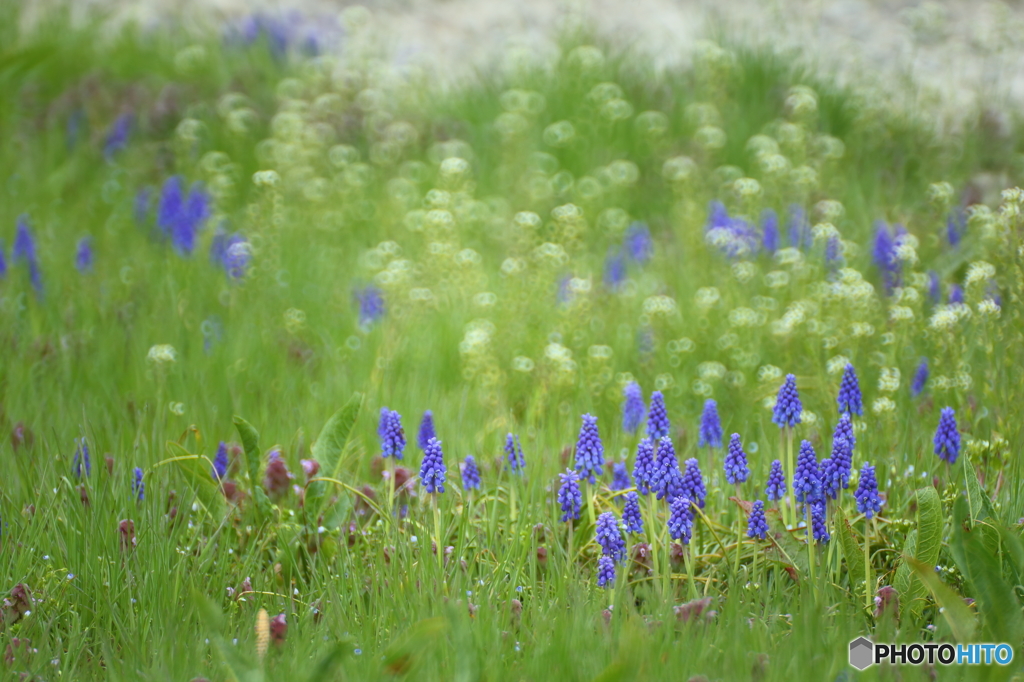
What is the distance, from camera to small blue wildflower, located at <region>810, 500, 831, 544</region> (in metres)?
2.30

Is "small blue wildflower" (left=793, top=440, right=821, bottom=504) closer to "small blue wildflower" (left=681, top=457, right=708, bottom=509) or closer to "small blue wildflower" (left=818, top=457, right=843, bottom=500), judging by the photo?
"small blue wildflower" (left=818, top=457, right=843, bottom=500)

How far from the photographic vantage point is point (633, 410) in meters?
3.12

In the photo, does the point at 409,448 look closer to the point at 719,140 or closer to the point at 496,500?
the point at 496,500

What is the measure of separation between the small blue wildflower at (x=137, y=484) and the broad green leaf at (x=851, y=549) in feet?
5.91

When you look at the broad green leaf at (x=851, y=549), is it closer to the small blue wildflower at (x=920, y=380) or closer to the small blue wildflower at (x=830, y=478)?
the small blue wildflower at (x=830, y=478)

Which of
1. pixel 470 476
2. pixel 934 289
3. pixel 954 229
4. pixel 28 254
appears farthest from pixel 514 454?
pixel 954 229

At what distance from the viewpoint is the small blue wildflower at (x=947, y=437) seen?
253 cm

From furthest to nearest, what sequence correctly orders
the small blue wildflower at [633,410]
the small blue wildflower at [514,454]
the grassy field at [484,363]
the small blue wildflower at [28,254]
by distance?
1. the small blue wildflower at [28,254]
2. the small blue wildflower at [633,410]
3. the small blue wildflower at [514,454]
4. the grassy field at [484,363]

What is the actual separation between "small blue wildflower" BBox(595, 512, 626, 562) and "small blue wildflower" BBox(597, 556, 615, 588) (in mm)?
16

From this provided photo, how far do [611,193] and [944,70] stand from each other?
10.3 ft

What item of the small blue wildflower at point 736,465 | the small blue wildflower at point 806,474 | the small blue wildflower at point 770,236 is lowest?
the small blue wildflower at point 770,236

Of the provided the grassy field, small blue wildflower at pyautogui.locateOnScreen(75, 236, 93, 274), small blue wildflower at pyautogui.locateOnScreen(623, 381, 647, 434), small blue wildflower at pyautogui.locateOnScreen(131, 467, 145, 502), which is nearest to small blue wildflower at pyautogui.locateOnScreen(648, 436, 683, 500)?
the grassy field

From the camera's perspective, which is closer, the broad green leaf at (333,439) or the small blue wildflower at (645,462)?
the small blue wildflower at (645,462)

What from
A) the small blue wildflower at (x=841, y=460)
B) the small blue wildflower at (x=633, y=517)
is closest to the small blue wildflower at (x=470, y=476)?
the small blue wildflower at (x=633, y=517)
